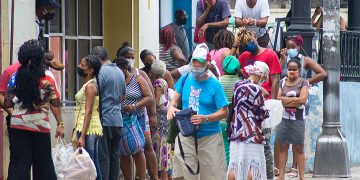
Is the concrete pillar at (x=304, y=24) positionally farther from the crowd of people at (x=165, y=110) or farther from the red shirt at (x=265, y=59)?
the red shirt at (x=265, y=59)

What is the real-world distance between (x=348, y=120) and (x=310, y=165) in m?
1.67

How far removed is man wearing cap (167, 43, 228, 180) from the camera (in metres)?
12.8

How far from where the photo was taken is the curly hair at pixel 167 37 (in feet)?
57.9

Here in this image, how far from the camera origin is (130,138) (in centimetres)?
1454

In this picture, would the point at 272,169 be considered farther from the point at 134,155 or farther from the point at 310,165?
the point at 310,165

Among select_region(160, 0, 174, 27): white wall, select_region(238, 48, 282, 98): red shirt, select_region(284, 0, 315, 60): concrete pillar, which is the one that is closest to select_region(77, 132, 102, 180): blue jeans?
select_region(238, 48, 282, 98): red shirt

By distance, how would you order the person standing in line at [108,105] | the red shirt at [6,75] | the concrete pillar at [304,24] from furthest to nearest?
1. the concrete pillar at [304,24]
2. the person standing in line at [108,105]
3. the red shirt at [6,75]

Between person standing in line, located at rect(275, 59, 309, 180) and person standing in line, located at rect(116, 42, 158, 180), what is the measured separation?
1784mm

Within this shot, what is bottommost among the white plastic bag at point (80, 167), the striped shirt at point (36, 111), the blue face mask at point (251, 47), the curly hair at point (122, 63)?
the white plastic bag at point (80, 167)

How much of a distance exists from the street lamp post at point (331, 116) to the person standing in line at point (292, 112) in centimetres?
128

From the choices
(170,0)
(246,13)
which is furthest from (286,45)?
(170,0)

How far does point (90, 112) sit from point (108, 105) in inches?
15.4

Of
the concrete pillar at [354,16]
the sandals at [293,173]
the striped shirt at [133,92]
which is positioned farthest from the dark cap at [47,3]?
the concrete pillar at [354,16]

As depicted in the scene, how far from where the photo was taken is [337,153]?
681 inches
